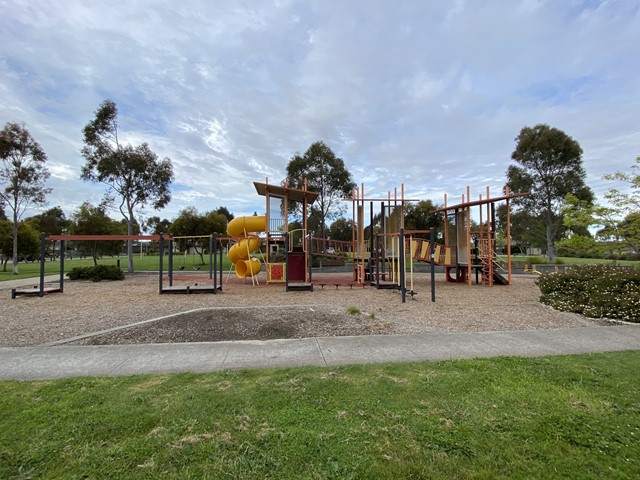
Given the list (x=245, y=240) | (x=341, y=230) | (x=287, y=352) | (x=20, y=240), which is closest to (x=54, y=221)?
(x=20, y=240)

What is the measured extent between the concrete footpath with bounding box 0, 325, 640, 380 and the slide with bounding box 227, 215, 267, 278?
1105 cm

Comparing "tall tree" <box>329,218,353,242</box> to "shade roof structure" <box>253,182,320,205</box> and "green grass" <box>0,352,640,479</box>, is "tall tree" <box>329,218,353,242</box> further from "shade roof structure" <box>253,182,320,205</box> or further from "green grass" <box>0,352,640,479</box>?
"green grass" <box>0,352,640,479</box>

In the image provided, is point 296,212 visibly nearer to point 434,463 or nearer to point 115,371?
point 115,371

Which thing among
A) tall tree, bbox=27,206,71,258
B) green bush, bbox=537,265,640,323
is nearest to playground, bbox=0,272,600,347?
green bush, bbox=537,265,640,323

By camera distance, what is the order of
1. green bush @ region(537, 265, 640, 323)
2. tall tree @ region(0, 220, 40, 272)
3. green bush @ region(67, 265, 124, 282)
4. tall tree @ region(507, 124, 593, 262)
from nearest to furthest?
green bush @ region(537, 265, 640, 323)
green bush @ region(67, 265, 124, 282)
tall tree @ region(0, 220, 40, 272)
tall tree @ region(507, 124, 593, 262)

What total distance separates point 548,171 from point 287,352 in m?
35.8

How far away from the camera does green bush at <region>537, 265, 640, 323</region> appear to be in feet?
25.9

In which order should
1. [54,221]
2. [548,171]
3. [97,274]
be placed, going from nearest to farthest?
[97,274] < [548,171] < [54,221]

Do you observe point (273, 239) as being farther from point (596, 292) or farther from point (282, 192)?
point (596, 292)

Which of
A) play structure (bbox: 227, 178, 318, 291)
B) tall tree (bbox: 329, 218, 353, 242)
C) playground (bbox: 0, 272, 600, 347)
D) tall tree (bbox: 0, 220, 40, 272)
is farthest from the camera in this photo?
tall tree (bbox: 329, 218, 353, 242)

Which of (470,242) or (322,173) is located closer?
(470,242)

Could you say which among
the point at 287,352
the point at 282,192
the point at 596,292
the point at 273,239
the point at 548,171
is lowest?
the point at 287,352

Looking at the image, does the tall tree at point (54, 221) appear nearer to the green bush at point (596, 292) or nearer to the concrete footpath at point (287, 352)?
the concrete footpath at point (287, 352)

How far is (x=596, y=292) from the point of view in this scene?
8852 mm
